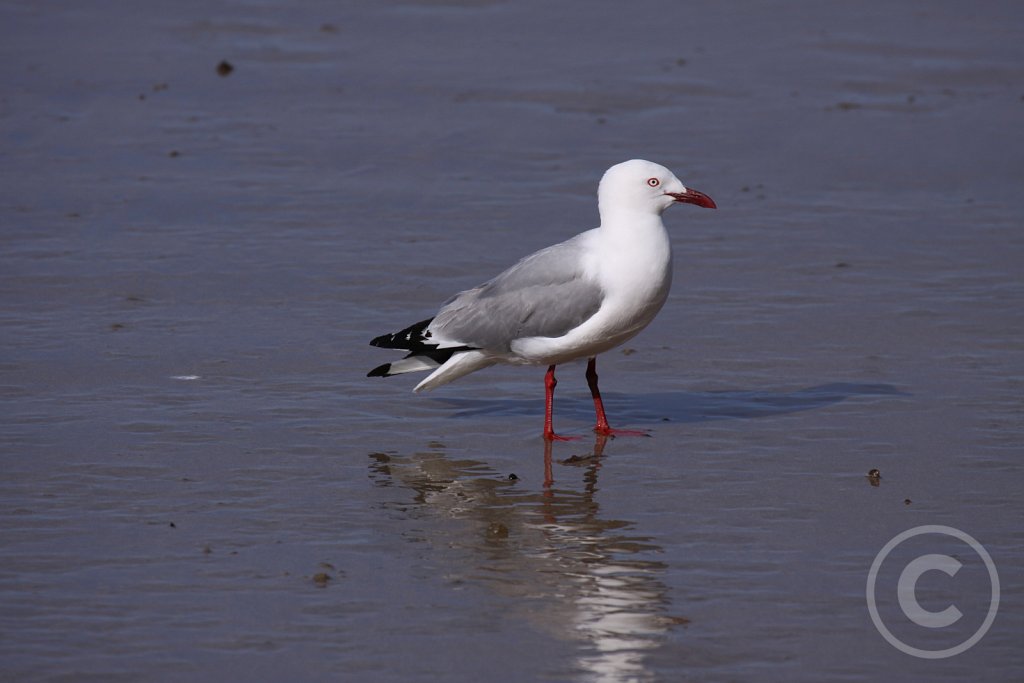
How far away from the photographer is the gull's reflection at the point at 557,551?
17.3 ft

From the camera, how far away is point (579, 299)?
7.46m

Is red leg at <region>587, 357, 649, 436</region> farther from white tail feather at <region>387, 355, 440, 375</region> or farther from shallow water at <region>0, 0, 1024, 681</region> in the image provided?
white tail feather at <region>387, 355, 440, 375</region>

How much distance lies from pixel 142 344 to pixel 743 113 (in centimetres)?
676

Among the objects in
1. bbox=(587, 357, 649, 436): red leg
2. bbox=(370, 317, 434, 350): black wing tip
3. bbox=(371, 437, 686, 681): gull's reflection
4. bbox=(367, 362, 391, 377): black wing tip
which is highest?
bbox=(370, 317, 434, 350): black wing tip

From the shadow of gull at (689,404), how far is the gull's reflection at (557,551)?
0.51 metres

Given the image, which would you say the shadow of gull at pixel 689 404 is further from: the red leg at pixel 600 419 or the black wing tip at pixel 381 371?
the black wing tip at pixel 381 371

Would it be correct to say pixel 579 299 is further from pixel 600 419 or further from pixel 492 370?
pixel 492 370

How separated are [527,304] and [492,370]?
1307 millimetres

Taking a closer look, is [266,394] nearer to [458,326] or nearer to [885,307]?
[458,326]

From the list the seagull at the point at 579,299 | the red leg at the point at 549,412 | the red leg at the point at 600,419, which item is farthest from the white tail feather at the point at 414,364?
the red leg at the point at 600,419

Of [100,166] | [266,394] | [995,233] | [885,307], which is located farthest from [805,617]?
[100,166]

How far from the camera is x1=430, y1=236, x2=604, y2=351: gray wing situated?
24.6 feet

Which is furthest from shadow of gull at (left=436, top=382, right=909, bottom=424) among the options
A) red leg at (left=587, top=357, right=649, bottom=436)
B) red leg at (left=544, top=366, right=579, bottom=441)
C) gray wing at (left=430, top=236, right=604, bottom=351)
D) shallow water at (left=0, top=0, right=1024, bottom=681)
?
gray wing at (left=430, top=236, right=604, bottom=351)

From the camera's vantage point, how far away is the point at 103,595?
5.54 meters
